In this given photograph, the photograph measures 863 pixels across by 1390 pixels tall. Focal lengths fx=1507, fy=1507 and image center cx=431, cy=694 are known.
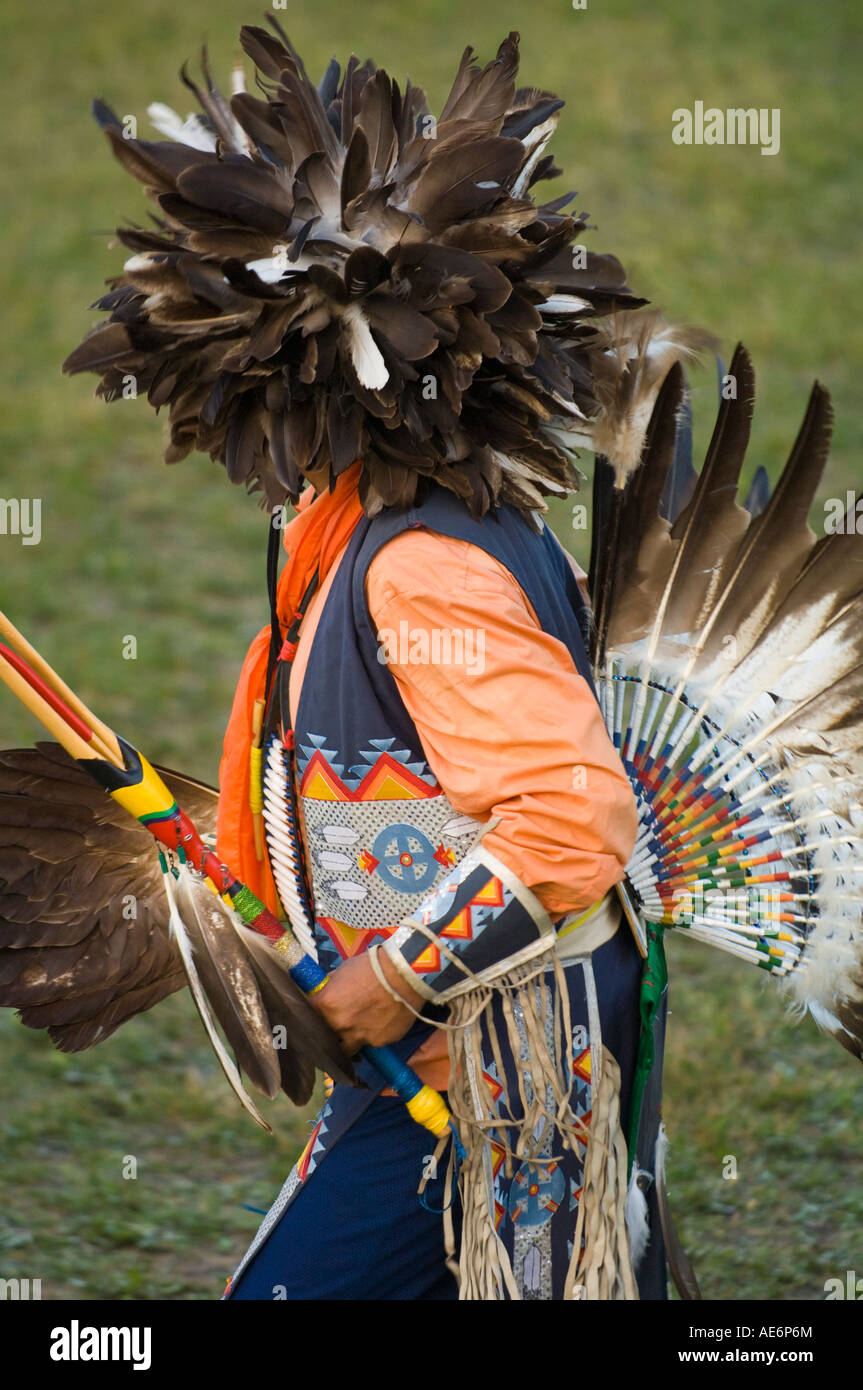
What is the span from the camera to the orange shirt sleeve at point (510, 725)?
206 centimetres

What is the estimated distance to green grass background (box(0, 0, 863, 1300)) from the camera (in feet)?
12.7

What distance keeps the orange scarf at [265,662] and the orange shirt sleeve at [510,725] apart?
9.6 inches

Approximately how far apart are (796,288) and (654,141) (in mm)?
2239

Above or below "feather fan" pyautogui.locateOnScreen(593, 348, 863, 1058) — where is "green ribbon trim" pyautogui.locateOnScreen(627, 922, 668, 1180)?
below

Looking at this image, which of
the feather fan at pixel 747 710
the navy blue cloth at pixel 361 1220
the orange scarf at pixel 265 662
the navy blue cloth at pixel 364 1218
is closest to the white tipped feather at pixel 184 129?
the orange scarf at pixel 265 662

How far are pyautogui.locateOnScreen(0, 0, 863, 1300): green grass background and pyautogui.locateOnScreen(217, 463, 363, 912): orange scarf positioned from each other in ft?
2.21

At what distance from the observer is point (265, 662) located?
2594mm

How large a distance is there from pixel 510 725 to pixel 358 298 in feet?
2.14

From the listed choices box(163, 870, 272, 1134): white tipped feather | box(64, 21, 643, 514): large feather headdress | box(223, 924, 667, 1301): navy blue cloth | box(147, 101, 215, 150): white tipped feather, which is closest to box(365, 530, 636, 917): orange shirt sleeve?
box(64, 21, 643, 514): large feather headdress

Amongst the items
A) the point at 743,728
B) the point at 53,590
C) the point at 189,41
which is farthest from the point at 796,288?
the point at 743,728

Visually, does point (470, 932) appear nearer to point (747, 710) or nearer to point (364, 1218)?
point (364, 1218)

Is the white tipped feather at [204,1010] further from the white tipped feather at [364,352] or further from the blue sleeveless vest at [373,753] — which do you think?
the white tipped feather at [364,352]

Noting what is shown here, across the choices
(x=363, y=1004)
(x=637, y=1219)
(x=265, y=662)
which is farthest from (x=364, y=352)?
(x=637, y=1219)

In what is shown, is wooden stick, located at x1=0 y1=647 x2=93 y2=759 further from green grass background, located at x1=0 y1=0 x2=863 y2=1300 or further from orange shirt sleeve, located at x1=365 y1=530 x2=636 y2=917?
green grass background, located at x1=0 y1=0 x2=863 y2=1300
